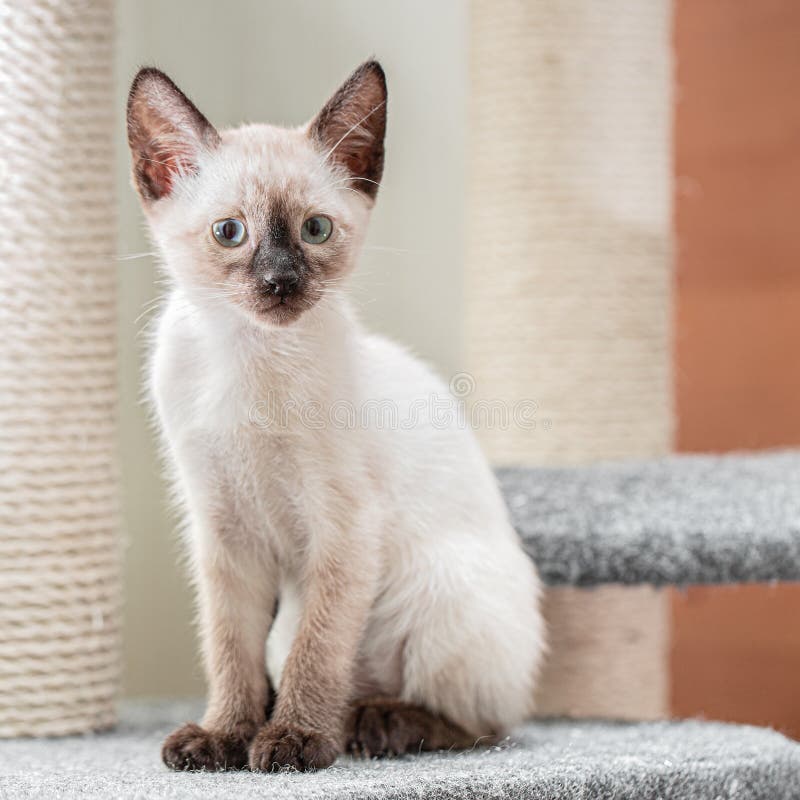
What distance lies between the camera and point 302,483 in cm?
101

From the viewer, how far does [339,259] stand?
100 cm

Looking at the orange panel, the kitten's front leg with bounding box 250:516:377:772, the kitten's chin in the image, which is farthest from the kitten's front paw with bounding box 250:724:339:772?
the orange panel

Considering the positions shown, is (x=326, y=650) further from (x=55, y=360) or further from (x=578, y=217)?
(x=578, y=217)

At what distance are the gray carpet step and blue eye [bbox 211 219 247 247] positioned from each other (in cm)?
46

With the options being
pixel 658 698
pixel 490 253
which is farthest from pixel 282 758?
pixel 490 253

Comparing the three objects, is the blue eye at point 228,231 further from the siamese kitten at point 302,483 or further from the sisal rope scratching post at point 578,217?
the sisal rope scratching post at point 578,217

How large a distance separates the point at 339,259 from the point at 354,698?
45 cm

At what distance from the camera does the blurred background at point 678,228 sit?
1.99 m

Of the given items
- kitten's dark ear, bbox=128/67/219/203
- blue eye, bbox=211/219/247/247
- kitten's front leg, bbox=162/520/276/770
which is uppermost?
kitten's dark ear, bbox=128/67/219/203

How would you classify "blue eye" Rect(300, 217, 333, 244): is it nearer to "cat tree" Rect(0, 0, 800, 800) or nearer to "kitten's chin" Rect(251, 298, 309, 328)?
"kitten's chin" Rect(251, 298, 309, 328)

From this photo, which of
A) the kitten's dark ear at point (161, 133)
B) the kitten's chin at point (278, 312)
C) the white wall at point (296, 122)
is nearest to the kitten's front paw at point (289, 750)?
the kitten's chin at point (278, 312)

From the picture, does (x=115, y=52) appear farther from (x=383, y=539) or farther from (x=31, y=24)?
(x=383, y=539)

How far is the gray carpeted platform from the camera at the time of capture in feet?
4.21

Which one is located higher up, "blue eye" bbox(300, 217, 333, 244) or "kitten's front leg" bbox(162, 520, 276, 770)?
"blue eye" bbox(300, 217, 333, 244)
